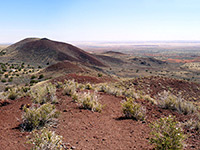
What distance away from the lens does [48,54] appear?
5669 centimetres

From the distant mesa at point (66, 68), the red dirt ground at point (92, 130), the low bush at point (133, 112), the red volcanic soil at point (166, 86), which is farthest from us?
the distant mesa at point (66, 68)

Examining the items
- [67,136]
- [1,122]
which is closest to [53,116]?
[67,136]

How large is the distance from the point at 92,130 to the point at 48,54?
181 ft

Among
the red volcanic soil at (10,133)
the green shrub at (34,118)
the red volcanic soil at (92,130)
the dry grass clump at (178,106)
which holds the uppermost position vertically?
the green shrub at (34,118)

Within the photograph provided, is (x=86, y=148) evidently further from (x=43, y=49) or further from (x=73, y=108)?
(x=43, y=49)

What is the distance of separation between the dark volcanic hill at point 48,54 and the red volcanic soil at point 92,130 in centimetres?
4484

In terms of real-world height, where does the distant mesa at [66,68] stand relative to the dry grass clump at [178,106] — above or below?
below

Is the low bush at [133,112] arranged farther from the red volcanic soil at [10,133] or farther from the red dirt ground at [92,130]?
the red volcanic soil at [10,133]

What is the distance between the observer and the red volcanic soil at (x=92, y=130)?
407 centimetres

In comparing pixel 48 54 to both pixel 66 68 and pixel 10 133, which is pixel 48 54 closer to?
pixel 66 68

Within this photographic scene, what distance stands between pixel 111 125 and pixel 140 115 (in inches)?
48.5

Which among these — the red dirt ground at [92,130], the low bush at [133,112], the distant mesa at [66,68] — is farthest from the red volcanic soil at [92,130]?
the distant mesa at [66,68]

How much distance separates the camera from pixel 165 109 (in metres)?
8.00

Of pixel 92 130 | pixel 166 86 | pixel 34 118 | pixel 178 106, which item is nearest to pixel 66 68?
pixel 166 86
